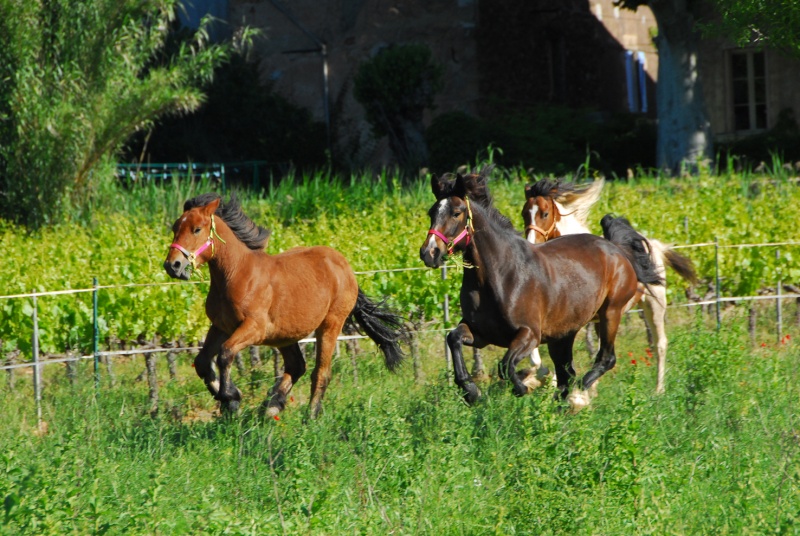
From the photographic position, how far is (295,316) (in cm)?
810

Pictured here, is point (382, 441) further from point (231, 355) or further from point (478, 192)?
point (478, 192)

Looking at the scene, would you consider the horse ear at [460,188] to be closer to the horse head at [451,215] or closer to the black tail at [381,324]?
the horse head at [451,215]

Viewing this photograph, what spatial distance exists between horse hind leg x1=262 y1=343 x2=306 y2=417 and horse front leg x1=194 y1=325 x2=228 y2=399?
1.46ft

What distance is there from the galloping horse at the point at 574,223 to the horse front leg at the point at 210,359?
3039 mm

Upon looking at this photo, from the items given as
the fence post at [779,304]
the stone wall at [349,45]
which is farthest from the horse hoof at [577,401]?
the stone wall at [349,45]

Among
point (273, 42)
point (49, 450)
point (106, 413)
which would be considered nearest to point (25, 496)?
point (49, 450)

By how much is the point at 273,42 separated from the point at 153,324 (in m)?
17.0

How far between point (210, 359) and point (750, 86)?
1839cm

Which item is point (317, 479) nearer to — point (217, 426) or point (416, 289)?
point (217, 426)

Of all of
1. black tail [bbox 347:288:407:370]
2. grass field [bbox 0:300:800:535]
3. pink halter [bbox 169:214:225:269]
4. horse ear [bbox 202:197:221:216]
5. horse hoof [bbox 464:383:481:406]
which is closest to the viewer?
grass field [bbox 0:300:800:535]

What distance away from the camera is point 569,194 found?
10.0 meters

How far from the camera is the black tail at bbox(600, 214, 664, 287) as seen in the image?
9422 millimetres

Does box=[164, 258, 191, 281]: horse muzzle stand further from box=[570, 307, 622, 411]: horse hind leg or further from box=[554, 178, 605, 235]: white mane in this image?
box=[554, 178, 605, 235]: white mane

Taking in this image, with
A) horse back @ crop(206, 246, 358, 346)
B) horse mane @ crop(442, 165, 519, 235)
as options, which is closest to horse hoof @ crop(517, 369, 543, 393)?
horse mane @ crop(442, 165, 519, 235)
